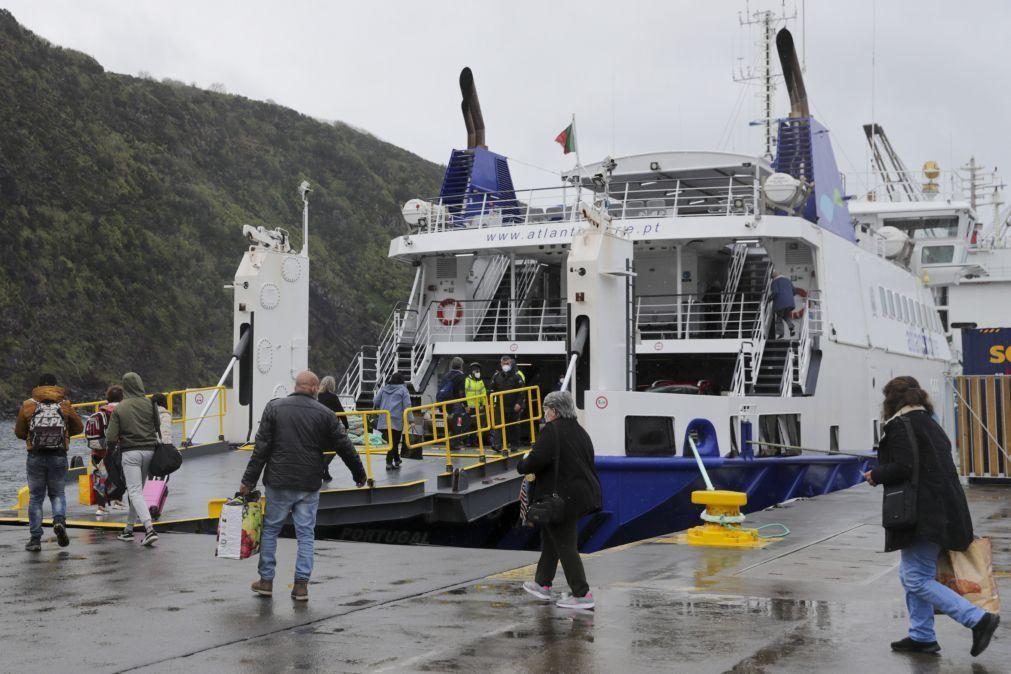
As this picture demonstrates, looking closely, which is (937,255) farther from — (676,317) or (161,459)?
(161,459)

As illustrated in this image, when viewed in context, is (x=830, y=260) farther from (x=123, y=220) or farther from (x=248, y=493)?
(x=123, y=220)

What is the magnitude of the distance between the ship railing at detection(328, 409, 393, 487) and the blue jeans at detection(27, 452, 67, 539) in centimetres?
284

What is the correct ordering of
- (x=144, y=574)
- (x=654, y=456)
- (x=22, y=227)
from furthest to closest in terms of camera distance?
(x=22, y=227) → (x=654, y=456) → (x=144, y=574)

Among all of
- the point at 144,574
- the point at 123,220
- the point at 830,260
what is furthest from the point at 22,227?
the point at 144,574

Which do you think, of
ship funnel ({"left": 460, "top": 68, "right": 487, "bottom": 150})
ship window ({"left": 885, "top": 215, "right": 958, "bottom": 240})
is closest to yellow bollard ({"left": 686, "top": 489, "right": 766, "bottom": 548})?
ship funnel ({"left": 460, "top": 68, "right": 487, "bottom": 150})

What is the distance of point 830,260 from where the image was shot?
18.1 meters

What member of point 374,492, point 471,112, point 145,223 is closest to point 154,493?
point 374,492

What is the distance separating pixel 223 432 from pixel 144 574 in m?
9.02

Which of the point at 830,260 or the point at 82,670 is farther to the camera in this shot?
the point at 830,260

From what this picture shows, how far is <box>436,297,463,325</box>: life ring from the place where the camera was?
19.5 metres

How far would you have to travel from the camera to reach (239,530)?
8086 mm

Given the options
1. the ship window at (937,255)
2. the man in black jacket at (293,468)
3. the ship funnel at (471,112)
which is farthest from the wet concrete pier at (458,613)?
the ship window at (937,255)

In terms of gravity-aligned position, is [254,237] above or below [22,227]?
below

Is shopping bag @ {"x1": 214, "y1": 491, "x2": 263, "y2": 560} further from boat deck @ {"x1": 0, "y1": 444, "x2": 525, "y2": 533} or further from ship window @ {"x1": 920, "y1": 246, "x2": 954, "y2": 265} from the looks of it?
ship window @ {"x1": 920, "y1": 246, "x2": 954, "y2": 265}
